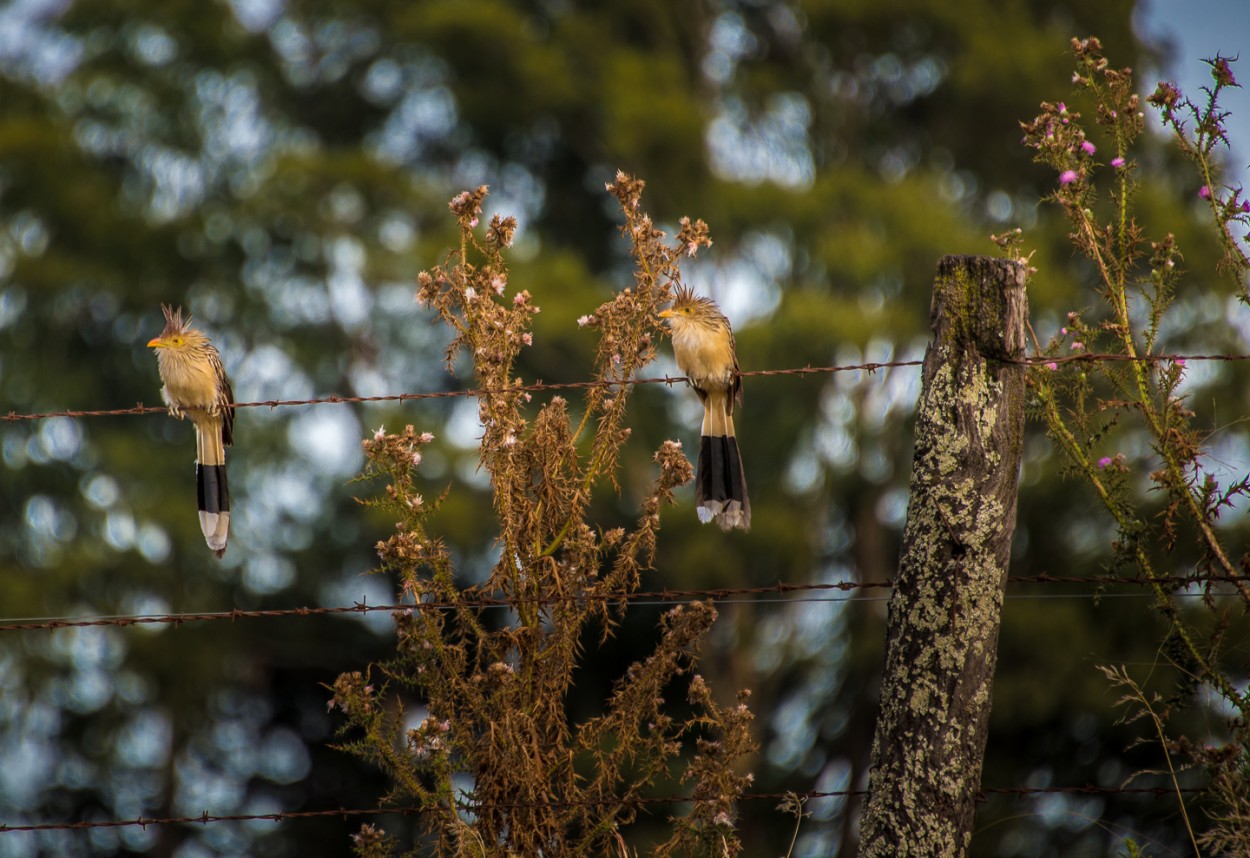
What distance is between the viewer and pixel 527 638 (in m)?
4.21

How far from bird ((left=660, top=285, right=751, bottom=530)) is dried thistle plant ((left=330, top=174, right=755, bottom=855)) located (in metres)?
0.29

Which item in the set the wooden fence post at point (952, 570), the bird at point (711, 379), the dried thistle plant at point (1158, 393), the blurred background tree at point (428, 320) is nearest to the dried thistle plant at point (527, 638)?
the bird at point (711, 379)

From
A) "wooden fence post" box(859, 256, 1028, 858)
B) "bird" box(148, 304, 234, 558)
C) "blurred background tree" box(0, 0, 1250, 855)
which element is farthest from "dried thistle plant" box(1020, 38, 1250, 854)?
"blurred background tree" box(0, 0, 1250, 855)

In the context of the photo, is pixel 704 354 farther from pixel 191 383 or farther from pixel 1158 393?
pixel 191 383

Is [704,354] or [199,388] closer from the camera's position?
[704,354]

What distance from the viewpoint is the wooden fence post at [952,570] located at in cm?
345

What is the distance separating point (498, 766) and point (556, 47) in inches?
466

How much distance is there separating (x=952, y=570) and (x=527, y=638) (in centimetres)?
132

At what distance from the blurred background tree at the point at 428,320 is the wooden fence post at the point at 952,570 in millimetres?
6719

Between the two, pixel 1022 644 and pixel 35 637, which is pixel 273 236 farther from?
pixel 1022 644

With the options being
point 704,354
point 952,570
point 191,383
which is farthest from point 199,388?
point 952,570

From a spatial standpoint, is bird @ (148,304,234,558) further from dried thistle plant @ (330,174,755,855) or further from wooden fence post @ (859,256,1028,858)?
wooden fence post @ (859,256,1028,858)

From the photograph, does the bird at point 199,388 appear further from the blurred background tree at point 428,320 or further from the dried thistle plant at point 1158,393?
the blurred background tree at point 428,320

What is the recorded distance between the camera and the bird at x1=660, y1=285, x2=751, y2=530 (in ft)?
15.6
